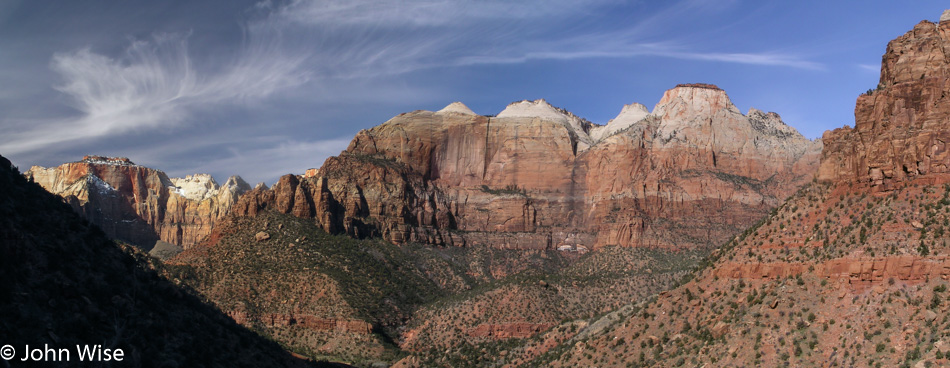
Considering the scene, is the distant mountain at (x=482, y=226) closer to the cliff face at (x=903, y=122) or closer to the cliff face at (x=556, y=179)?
the cliff face at (x=556, y=179)

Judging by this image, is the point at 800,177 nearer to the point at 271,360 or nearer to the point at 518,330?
the point at 518,330

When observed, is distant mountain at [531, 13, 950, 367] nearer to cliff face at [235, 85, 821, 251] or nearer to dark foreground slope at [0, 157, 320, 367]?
dark foreground slope at [0, 157, 320, 367]

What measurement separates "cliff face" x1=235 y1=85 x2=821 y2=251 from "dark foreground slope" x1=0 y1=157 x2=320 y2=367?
84.6m

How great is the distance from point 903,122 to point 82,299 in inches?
1946

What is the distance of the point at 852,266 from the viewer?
166 feet

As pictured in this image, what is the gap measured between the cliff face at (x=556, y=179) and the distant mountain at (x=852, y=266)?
85.3 meters

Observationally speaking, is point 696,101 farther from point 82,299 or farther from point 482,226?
point 82,299

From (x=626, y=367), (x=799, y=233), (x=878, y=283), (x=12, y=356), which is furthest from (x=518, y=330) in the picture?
(x=12, y=356)

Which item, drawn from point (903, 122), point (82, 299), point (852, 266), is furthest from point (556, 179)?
point (82, 299)

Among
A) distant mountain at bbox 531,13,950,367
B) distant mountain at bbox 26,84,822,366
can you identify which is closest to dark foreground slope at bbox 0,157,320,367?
distant mountain at bbox 531,13,950,367

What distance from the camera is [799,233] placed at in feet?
188

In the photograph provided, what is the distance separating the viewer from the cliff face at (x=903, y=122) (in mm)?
52781

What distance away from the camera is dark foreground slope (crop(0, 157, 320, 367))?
3859 centimetres

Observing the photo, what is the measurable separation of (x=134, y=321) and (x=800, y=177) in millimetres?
138044
